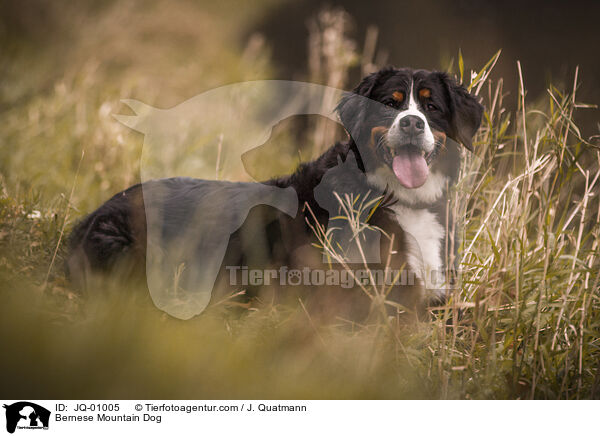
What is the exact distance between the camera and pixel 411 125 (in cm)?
238

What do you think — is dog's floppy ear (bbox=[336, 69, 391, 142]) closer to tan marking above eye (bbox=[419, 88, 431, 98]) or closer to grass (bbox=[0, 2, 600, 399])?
tan marking above eye (bbox=[419, 88, 431, 98])

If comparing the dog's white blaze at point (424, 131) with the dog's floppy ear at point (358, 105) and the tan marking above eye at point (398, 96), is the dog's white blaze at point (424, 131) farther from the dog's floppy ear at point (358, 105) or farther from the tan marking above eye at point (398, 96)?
the dog's floppy ear at point (358, 105)

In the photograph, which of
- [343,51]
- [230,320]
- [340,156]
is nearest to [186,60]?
[343,51]

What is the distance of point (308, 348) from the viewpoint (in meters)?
1.88

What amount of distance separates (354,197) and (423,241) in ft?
1.37

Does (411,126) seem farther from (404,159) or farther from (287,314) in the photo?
(287,314)
